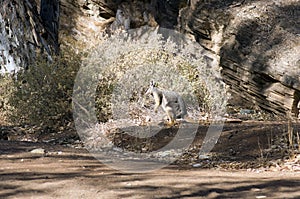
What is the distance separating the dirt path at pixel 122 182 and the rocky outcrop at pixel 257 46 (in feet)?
20.7

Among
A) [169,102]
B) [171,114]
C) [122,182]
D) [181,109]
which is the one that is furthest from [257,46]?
[122,182]

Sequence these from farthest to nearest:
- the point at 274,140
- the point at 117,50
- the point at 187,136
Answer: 1. the point at 117,50
2. the point at 187,136
3. the point at 274,140

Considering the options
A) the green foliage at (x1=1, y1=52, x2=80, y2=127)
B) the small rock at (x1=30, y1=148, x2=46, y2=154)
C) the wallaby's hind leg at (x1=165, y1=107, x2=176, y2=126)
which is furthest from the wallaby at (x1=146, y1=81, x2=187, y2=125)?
the small rock at (x1=30, y1=148, x2=46, y2=154)

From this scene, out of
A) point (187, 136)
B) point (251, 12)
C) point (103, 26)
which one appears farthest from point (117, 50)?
point (103, 26)

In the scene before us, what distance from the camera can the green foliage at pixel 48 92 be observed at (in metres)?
10.6

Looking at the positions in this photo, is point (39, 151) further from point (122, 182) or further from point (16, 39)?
point (16, 39)

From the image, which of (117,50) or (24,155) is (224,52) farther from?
(24,155)

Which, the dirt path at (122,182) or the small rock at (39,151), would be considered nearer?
the dirt path at (122,182)

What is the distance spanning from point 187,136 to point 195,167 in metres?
1.91

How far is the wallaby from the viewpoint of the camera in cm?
906

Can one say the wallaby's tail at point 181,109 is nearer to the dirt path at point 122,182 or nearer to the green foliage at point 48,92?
the green foliage at point 48,92

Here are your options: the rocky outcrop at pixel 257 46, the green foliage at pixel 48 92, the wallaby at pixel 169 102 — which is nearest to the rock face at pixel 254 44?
the rocky outcrop at pixel 257 46

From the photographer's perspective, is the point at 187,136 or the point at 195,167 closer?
the point at 195,167

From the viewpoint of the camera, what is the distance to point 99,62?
34.4 feet
